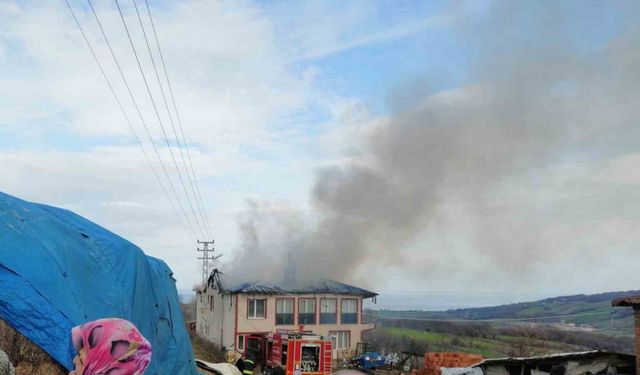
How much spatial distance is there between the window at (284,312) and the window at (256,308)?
0.98 metres

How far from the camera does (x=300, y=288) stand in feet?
133

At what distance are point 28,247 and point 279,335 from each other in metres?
18.5

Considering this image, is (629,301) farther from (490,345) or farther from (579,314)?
(579,314)

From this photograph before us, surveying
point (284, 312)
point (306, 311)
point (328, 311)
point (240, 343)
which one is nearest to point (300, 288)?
point (306, 311)

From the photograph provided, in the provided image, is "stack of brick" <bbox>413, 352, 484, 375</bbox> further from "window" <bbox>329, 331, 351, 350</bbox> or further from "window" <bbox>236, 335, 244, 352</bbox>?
"window" <bbox>329, 331, 351, 350</bbox>

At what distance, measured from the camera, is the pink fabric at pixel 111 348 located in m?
3.59

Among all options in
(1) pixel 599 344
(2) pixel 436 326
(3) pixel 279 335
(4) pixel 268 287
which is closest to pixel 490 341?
(1) pixel 599 344

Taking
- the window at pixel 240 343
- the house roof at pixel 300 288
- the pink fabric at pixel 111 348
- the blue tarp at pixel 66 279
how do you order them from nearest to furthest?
the pink fabric at pixel 111 348 < the blue tarp at pixel 66 279 < the window at pixel 240 343 < the house roof at pixel 300 288

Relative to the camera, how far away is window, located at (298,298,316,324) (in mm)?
39656

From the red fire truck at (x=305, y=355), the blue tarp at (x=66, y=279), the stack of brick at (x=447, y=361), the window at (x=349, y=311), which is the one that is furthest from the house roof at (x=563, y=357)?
the window at (x=349, y=311)

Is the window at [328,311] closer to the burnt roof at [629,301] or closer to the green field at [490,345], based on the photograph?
the green field at [490,345]

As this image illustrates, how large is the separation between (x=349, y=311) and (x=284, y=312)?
4668 mm

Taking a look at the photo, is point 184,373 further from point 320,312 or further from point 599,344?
point 599,344

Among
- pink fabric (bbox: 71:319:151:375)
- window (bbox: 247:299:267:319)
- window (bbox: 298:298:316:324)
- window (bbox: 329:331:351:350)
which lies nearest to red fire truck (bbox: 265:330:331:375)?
window (bbox: 247:299:267:319)
